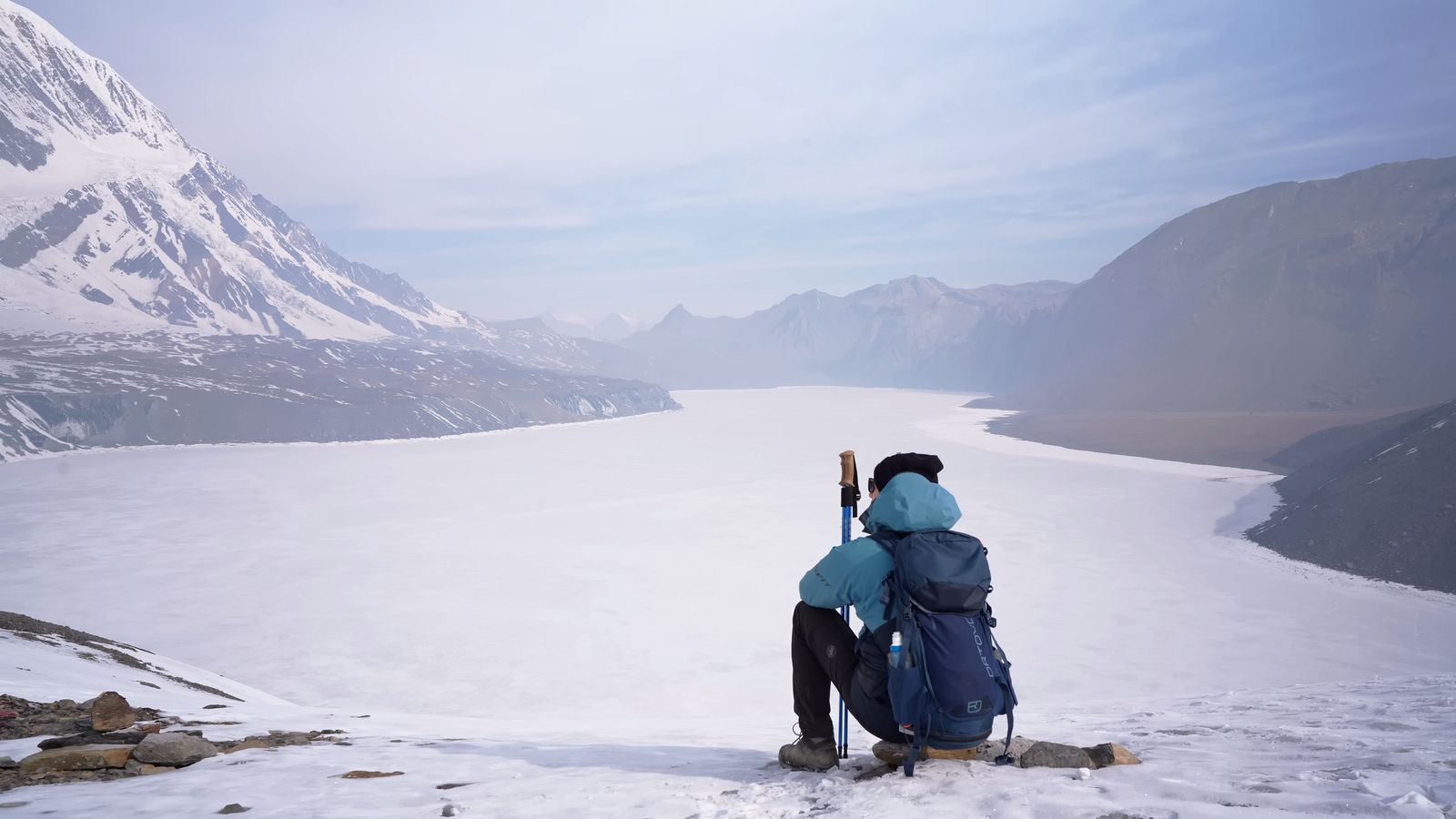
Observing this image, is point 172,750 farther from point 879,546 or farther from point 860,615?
point 879,546

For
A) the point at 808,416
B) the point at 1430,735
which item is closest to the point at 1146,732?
the point at 1430,735

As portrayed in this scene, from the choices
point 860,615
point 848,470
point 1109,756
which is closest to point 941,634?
point 860,615

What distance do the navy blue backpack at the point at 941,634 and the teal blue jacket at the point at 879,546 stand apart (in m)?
0.07

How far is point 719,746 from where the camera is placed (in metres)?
8.12

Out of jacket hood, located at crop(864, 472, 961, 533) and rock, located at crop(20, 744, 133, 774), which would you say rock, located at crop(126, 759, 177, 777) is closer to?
rock, located at crop(20, 744, 133, 774)

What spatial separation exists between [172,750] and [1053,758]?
6.49 metres

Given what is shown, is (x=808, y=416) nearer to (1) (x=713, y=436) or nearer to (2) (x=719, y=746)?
(1) (x=713, y=436)

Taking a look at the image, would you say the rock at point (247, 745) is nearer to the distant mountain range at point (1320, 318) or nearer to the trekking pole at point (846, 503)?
the trekking pole at point (846, 503)

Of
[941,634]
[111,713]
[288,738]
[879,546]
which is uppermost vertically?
[879,546]

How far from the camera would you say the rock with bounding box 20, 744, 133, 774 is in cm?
596

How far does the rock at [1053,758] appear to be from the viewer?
5.30 metres

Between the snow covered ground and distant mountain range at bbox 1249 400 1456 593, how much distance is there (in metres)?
1.97

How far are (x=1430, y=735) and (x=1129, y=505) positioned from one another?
56.9 metres

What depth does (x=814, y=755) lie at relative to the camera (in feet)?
18.3
